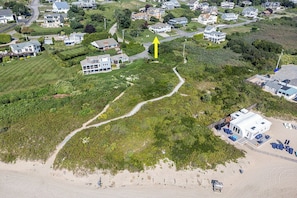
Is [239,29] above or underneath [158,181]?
above

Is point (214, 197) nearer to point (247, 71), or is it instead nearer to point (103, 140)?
point (103, 140)

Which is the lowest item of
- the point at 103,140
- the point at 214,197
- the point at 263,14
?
the point at 214,197

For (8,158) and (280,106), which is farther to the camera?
(280,106)

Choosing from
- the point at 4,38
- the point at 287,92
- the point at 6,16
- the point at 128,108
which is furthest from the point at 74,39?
the point at 287,92

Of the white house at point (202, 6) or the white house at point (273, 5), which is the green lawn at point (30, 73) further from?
the white house at point (273, 5)

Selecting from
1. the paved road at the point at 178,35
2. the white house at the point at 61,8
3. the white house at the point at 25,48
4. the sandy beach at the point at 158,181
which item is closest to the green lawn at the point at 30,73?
the white house at the point at 25,48

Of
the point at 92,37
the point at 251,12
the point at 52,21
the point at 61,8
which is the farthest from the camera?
the point at 251,12

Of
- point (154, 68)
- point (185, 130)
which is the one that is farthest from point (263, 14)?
point (185, 130)

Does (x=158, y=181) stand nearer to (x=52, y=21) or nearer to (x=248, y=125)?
(x=248, y=125)
